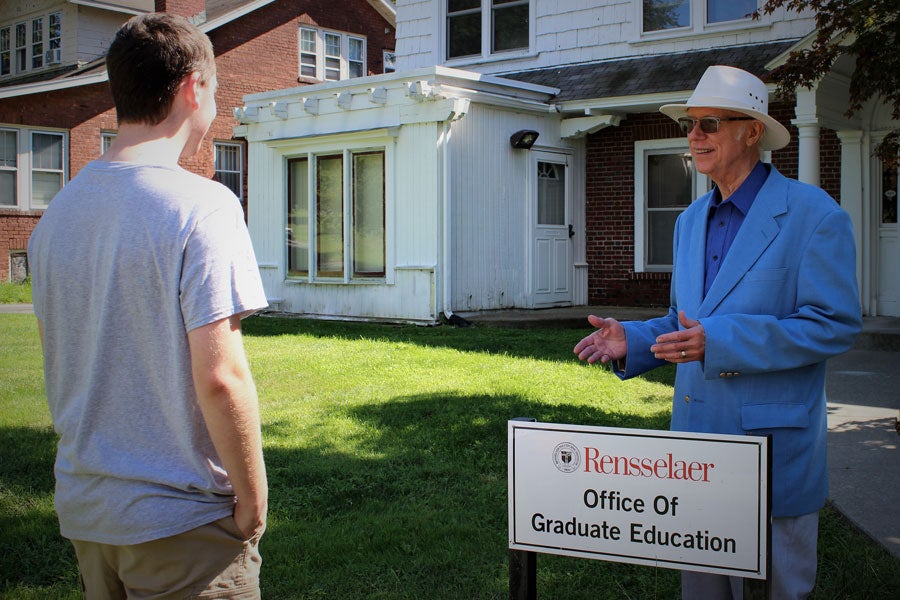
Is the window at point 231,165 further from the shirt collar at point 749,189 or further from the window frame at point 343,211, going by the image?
the shirt collar at point 749,189

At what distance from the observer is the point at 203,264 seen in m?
1.92

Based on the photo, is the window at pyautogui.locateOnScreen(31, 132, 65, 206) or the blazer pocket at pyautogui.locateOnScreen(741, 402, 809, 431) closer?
the blazer pocket at pyautogui.locateOnScreen(741, 402, 809, 431)

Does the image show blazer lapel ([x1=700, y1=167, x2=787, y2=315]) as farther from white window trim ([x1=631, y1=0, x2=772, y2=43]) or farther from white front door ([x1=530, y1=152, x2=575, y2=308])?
white window trim ([x1=631, y1=0, x2=772, y2=43])

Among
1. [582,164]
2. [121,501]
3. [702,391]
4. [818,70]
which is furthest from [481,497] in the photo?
[582,164]

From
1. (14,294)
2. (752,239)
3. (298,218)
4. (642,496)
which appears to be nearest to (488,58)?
(298,218)

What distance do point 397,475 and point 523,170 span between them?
372 inches

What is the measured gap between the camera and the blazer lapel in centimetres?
262

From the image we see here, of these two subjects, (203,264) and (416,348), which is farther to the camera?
(416,348)

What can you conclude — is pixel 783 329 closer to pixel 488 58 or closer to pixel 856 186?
pixel 856 186

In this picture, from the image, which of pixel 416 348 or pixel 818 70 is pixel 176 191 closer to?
pixel 416 348

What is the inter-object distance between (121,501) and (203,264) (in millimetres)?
541

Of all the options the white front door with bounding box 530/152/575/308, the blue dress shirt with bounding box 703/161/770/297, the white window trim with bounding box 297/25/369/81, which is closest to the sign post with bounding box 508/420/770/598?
the blue dress shirt with bounding box 703/161/770/297

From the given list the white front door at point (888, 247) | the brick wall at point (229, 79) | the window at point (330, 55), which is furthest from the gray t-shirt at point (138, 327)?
the window at point (330, 55)

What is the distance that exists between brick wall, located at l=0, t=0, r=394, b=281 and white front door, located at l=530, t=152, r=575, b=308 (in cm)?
964
